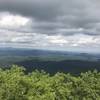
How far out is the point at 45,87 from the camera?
2474 inches

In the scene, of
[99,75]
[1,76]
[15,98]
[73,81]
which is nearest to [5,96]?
[15,98]

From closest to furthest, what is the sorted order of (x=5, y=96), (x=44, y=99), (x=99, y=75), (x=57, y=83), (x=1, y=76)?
(x=44, y=99), (x=5, y=96), (x=1, y=76), (x=57, y=83), (x=99, y=75)

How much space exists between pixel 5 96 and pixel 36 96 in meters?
8.02

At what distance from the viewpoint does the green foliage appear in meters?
61.9

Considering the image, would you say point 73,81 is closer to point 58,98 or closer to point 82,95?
point 82,95

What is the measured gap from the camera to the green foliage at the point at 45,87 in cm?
6191

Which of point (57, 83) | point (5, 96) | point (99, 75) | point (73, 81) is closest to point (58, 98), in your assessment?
point (57, 83)

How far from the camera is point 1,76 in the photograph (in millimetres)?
67188

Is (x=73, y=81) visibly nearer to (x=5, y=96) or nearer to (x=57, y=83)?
(x=57, y=83)

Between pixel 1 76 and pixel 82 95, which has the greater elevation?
pixel 1 76

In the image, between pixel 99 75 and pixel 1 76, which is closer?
pixel 1 76

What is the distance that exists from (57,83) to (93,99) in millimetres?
11019

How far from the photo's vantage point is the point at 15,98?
204 feet

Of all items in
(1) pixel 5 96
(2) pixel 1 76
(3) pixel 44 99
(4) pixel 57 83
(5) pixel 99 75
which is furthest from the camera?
(5) pixel 99 75
